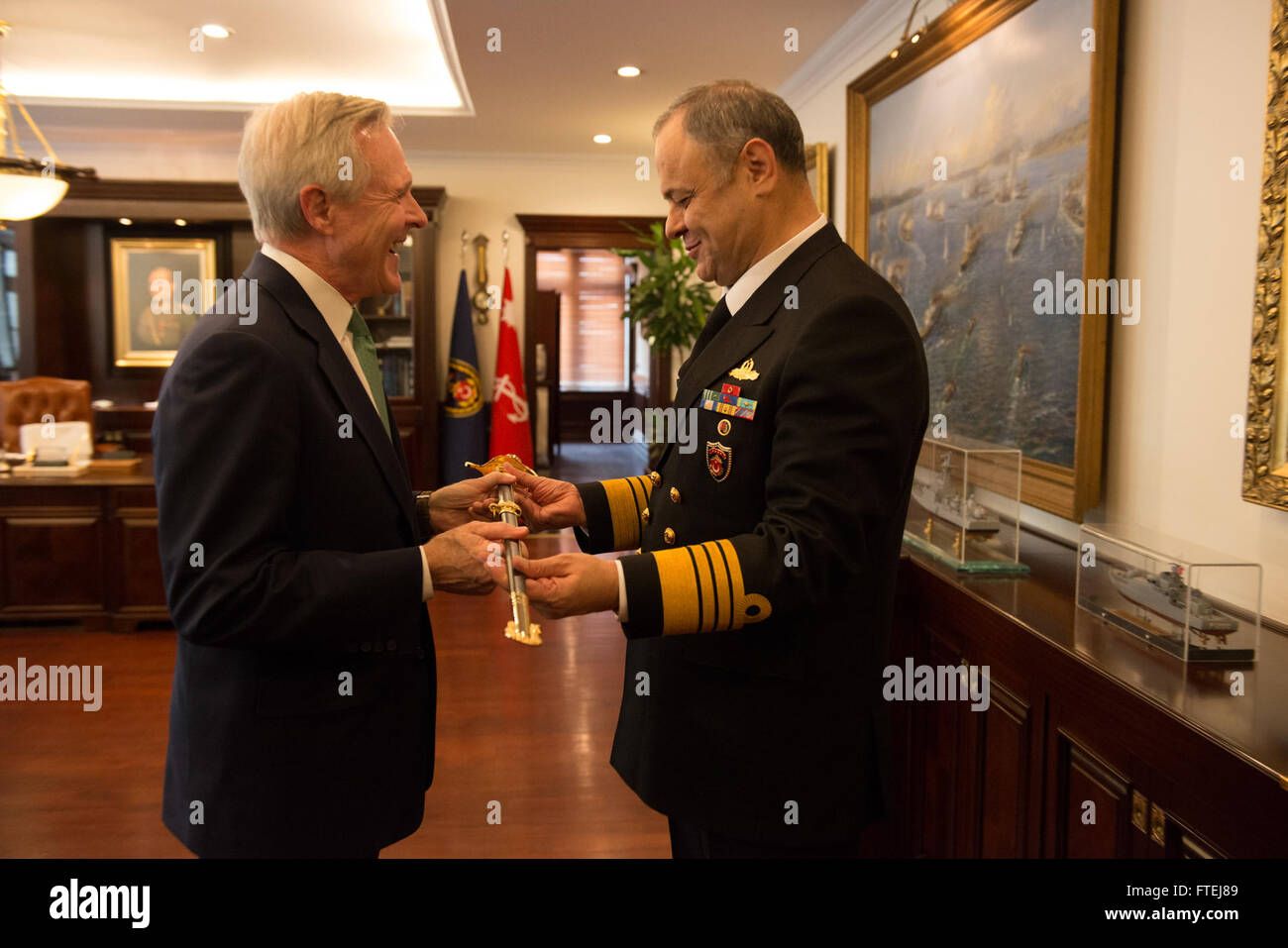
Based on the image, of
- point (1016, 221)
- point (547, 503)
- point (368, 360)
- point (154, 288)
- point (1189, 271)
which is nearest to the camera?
point (368, 360)

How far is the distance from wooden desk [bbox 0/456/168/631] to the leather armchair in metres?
0.76

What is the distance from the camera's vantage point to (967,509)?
2.27 m

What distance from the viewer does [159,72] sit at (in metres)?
6.27

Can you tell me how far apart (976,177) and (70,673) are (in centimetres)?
436

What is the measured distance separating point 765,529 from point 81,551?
4803 millimetres

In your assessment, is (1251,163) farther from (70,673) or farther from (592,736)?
(70,673)

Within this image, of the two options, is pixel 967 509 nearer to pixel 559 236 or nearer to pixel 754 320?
pixel 754 320

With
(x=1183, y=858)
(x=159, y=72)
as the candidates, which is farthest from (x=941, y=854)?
(x=159, y=72)

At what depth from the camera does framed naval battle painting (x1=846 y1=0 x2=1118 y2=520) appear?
7.91 feet

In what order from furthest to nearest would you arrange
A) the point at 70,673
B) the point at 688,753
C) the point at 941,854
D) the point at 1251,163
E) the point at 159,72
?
1. the point at 159,72
2. the point at 70,673
3. the point at 941,854
4. the point at 1251,163
5. the point at 688,753

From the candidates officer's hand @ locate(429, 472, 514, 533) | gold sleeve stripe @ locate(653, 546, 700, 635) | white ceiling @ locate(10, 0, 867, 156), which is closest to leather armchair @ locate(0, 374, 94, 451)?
white ceiling @ locate(10, 0, 867, 156)

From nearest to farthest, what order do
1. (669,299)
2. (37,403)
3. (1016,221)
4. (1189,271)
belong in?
1. (1189,271)
2. (1016,221)
3. (37,403)
4. (669,299)

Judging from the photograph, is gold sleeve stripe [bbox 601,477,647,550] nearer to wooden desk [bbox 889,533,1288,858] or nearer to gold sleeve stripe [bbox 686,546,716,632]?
gold sleeve stripe [bbox 686,546,716,632]

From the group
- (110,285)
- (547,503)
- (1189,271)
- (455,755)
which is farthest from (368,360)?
(110,285)
